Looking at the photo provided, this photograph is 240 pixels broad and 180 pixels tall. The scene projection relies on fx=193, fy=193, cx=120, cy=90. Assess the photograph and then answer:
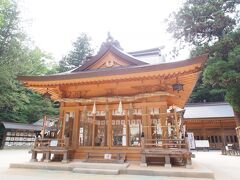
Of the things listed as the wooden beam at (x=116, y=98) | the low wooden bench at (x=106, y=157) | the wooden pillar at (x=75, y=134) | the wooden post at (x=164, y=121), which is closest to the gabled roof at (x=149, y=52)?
the wooden beam at (x=116, y=98)

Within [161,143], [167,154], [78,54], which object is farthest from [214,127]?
[78,54]

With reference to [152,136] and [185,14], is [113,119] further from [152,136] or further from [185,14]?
[185,14]

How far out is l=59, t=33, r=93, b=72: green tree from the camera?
1766 inches

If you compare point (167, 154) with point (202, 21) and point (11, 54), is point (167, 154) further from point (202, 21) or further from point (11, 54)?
point (11, 54)

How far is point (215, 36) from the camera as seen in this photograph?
2100cm

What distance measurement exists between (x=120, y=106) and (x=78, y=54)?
4090 centimetres

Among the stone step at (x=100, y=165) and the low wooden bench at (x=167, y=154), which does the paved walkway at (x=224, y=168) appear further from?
the stone step at (x=100, y=165)

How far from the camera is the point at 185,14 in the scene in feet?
66.3

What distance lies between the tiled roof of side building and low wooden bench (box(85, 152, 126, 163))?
17945 mm

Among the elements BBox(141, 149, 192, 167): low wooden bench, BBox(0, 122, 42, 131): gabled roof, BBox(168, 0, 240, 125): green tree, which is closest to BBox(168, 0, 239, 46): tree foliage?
BBox(168, 0, 240, 125): green tree

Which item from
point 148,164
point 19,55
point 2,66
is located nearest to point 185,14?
point 148,164

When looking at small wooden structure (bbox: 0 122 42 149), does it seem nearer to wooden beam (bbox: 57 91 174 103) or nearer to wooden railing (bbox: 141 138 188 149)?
wooden beam (bbox: 57 91 174 103)

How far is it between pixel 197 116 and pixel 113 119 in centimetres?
1814

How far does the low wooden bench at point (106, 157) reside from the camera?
783 cm
